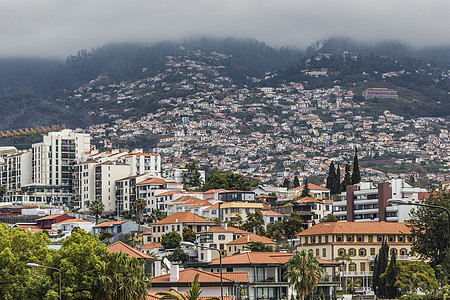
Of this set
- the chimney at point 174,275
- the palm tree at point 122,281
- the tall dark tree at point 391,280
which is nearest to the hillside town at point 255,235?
the chimney at point 174,275

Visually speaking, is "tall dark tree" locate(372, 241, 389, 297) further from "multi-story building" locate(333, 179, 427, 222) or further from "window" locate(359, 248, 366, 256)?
"multi-story building" locate(333, 179, 427, 222)

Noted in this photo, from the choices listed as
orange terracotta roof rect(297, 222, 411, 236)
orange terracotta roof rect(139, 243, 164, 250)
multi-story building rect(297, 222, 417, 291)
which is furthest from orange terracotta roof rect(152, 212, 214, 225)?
multi-story building rect(297, 222, 417, 291)

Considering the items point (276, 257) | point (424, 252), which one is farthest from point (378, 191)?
point (276, 257)

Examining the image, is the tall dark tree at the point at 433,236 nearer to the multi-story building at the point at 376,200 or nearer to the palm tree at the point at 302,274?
the palm tree at the point at 302,274

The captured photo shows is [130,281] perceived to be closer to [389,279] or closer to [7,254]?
[7,254]

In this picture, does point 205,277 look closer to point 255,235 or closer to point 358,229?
point 358,229

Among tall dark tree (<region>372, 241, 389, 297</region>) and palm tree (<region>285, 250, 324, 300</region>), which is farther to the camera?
tall dark tree (<region>372, 241, 389, 297</region>)

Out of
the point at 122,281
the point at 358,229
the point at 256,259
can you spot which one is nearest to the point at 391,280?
the point at 256,259
